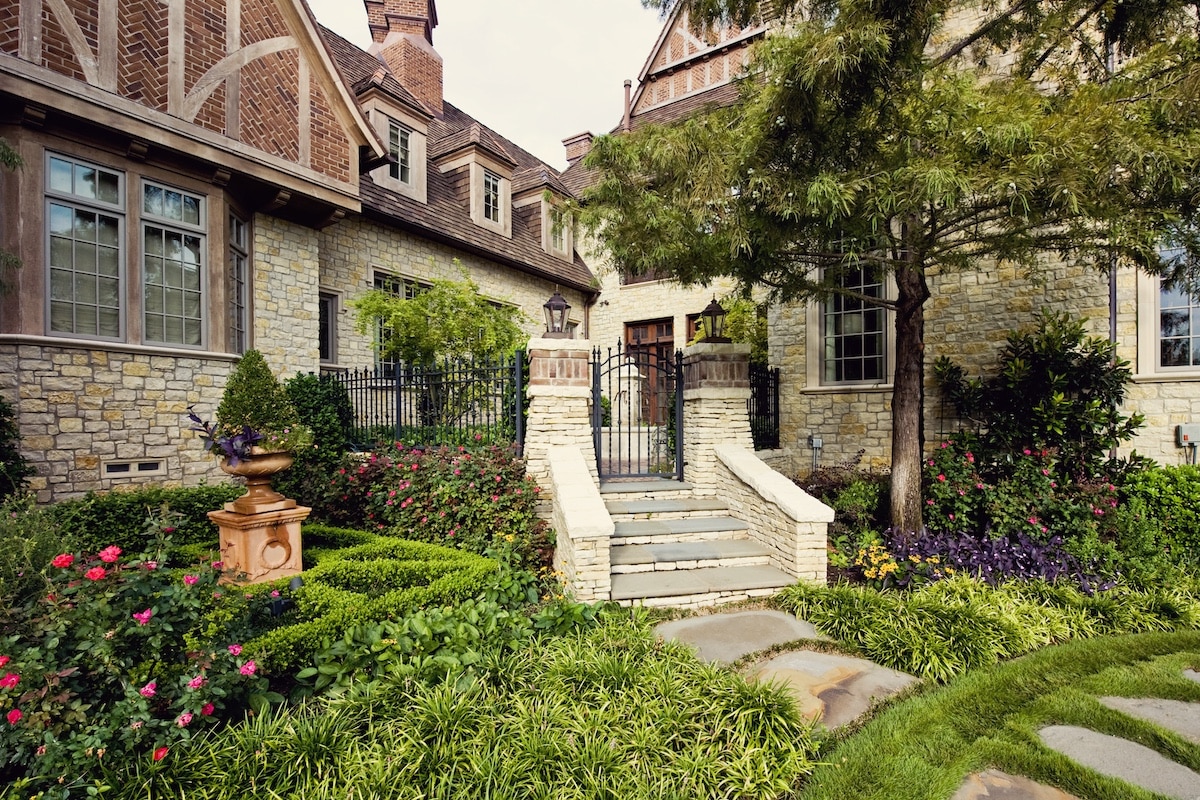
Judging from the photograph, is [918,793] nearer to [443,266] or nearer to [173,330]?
[173,330]

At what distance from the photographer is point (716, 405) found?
624cm

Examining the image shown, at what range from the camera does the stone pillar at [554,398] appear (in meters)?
5.72

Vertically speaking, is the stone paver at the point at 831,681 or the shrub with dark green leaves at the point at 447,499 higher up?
the shrub with dark green leaves at the point at 447,499

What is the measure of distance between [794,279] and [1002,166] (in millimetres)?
1890

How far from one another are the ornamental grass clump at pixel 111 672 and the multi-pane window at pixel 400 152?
9.59 meters

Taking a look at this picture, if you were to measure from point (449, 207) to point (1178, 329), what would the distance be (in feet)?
39.5

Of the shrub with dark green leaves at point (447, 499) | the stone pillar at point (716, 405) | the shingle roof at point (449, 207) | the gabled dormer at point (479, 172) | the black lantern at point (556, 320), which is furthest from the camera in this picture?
the gabled dormer at point (479, 172)

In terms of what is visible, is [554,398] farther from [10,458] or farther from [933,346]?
[933,346]

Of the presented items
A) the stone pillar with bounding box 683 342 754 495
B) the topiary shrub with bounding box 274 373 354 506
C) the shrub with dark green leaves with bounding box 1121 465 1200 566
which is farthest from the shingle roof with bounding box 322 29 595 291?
the shrub with dark green leaves with bounding box 1121 465 1200 566

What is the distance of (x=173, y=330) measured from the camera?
21.2 ft

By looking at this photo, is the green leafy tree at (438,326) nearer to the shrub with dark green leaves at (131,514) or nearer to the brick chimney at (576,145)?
the shrub with dark green leaves at (131,514)

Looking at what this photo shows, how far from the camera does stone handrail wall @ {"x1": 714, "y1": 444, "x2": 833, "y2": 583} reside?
4535 millimetres

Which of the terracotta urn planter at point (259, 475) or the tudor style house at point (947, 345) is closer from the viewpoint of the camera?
the terracotta urn planter at point (259, 475)

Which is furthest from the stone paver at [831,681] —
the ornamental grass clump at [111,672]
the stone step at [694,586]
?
the ornamental grass clump at [111,672]
